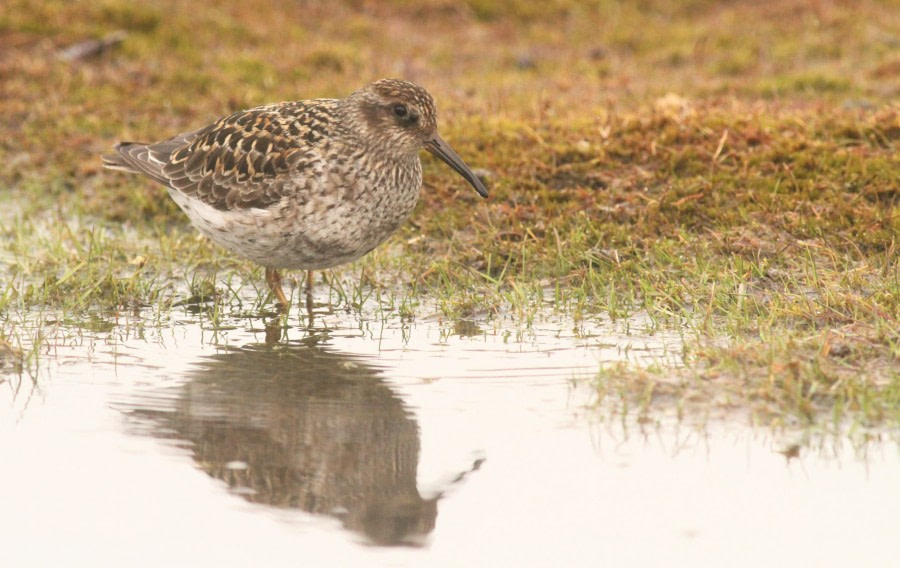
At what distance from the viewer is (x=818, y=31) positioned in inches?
668

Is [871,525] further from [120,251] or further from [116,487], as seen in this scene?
[120,251]

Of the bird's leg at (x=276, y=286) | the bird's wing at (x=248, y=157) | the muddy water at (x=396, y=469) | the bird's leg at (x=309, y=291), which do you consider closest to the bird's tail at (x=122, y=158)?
the bird's wing at (x=248, y=157)

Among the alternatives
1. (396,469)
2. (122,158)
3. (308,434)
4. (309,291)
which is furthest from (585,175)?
(396,469)

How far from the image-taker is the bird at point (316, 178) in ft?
27.5

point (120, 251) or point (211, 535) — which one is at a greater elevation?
point (120, 251)

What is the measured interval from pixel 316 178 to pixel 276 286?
992 millimetres

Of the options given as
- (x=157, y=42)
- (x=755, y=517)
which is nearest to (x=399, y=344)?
(x=755, y=517)

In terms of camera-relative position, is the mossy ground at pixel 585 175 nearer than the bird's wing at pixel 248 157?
Yes

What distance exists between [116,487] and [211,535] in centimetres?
71

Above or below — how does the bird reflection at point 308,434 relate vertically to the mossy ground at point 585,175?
below

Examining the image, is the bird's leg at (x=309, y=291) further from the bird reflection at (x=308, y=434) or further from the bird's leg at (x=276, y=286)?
the bird reflection at (x=308, y=434)

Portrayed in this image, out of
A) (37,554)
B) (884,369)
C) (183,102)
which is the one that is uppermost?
(183,102)

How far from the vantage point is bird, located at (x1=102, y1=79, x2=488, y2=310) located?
27.5ft

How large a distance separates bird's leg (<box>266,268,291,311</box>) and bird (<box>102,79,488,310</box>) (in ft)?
0.03
